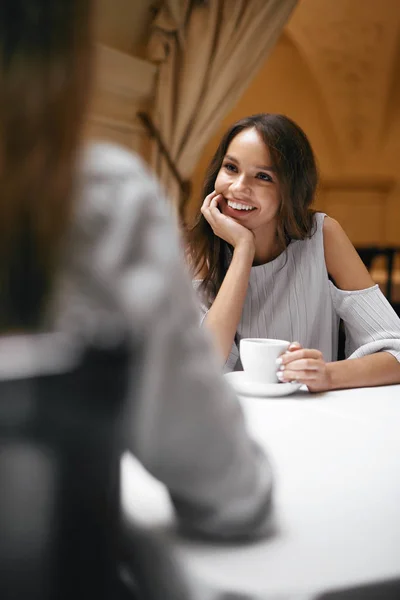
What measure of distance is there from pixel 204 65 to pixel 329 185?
5332 mm

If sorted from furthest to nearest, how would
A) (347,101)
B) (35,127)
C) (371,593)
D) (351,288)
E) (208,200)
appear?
(347,101) → (208,200) → (351,288) → (371,593) → (35,127)

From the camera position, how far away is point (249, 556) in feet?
1.67

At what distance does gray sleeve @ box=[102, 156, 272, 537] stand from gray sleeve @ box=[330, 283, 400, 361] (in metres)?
0.99

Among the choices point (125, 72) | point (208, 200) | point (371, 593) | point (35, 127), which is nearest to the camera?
point (35, 127)

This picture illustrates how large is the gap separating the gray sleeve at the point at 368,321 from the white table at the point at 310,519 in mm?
531

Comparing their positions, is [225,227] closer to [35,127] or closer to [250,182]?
[250,182]

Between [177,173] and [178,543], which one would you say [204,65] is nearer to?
[177,173]

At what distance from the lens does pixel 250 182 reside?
1743 mm

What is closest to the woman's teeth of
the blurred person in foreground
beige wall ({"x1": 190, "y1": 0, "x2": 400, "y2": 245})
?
the blurred person in foreground

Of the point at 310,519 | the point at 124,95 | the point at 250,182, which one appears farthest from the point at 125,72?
the point at 310,519

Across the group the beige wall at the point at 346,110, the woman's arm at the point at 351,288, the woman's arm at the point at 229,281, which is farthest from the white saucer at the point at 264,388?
the beige wall at the point at 346,110

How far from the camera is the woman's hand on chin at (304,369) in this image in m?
1.16

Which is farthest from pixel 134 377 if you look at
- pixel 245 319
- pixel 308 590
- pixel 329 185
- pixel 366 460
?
pixel 329 185

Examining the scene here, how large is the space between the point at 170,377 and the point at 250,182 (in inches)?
53.8
